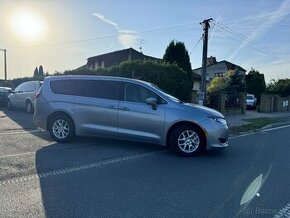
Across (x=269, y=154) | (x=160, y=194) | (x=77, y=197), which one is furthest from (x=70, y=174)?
(x=269, y=154)

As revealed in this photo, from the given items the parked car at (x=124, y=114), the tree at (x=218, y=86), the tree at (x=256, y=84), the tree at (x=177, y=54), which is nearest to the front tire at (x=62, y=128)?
the parked car at (x=124, y=114)

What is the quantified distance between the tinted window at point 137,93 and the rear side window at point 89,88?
23 centimetres

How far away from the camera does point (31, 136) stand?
9.31 metres

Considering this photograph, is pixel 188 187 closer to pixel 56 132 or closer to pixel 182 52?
pixel 56 132

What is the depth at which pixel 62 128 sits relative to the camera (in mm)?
8422

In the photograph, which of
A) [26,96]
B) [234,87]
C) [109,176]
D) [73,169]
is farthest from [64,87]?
[234,87]

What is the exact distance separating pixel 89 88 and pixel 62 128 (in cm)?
126

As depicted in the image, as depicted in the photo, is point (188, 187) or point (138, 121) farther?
point (138, 121)

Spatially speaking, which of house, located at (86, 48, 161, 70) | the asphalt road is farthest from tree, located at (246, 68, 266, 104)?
the asphalt road

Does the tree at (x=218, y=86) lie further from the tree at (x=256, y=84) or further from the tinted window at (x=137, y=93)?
the tinted window at (x=137, y=93)

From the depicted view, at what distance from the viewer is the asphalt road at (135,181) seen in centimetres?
420

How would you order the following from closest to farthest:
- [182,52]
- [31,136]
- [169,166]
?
[169,166]
[31,136]
[182,52]

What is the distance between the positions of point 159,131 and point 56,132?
2803 millimetres

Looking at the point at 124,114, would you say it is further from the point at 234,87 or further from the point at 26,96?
the point at 234,87
